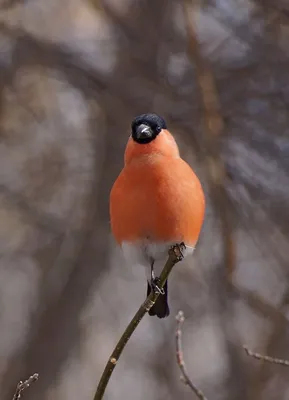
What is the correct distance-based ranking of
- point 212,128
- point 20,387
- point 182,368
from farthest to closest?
point 212,128, point 182,368, point 20,387

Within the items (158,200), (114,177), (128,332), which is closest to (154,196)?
(158,200)

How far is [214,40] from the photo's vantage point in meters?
3.11

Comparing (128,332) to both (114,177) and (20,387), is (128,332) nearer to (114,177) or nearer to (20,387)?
(20,387)

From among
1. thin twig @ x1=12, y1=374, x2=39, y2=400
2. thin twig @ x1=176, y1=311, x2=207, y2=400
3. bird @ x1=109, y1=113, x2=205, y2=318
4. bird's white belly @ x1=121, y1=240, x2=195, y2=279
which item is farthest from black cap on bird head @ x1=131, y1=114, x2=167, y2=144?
thin twig @ x1=12, y1=374, x2=39, y2=400

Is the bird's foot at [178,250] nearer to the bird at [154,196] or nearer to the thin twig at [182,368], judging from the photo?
the bird at [154,196]

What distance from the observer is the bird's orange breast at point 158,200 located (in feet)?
3.97

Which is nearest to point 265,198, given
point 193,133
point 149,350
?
point 193,133

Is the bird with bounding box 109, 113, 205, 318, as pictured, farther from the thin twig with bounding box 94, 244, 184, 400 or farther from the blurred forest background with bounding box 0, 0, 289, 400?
the blurred forest background with bounding box 0, 0, 289, 400

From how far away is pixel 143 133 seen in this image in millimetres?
1292

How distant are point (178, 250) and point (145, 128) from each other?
259 millimetres

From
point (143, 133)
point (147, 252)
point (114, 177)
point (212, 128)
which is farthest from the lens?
point (114, 177)

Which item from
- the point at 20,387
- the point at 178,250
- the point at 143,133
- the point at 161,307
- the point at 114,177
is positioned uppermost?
the point at 114,177

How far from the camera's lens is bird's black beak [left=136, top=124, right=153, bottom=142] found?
1.29 m

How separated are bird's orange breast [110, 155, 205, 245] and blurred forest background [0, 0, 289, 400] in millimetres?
1787
